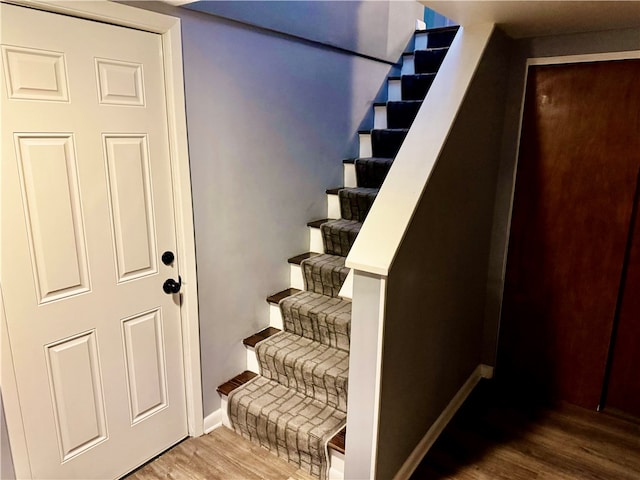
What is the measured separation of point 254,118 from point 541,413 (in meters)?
2.25

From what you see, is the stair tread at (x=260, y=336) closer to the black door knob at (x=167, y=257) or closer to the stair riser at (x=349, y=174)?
the black door knob at (x=167, y=257)

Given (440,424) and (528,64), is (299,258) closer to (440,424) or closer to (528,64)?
(440,424)

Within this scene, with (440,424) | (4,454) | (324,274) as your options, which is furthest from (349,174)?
(4,454)

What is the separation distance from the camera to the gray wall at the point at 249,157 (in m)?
1.98

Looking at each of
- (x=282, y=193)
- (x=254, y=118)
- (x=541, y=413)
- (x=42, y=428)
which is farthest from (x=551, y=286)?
(x=42, y=428)

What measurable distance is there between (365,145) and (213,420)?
1970 mm

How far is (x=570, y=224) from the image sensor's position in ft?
7.73

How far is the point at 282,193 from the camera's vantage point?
2471 millimetres

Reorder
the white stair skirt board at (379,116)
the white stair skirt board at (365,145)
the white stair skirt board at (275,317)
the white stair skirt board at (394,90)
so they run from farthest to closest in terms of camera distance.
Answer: the white stair skirt board at (394,90), the white stair skirt board at (379,116), the white stair skirt board at (365,145), the white stair skirt board at (275,317)

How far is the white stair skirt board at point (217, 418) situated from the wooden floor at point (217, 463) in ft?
0.19

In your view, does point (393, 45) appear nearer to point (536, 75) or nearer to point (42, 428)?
point (536, 75)

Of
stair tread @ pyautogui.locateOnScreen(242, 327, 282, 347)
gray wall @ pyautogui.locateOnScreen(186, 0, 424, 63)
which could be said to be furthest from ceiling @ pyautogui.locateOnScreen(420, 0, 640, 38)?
stair tread @ pyautogui.locateOnScreen(242, 327, 282, 347)

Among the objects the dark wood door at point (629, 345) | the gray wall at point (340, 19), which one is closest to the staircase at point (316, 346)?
the gray wall at point (340, 19)

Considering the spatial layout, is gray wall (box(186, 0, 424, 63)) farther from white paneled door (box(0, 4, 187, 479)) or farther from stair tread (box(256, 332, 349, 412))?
stair tread (box(256, 332, 349, 412))
